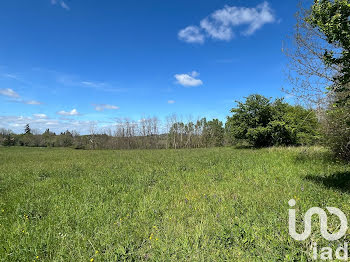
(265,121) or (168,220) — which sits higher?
(265,121)

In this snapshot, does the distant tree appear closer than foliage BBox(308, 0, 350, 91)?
No

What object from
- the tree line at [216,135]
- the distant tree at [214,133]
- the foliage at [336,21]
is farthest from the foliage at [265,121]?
the distant tree at [214,133]

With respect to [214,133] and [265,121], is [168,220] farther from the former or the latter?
[214,133]

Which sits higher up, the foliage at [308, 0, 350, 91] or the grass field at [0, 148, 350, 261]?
the foliage at [308, 0, 350, 91]

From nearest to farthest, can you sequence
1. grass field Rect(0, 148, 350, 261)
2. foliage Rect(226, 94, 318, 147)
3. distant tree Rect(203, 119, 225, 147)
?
grass field Rect(0, 148, 350, 261), foliage Rect(226, 94, 318, 147), distant tree Rect(203, 119, 225, 147)

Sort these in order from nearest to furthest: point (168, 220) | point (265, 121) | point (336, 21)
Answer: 1. point (336, 21)
2. point (168, 220)
3. point (265, 121)

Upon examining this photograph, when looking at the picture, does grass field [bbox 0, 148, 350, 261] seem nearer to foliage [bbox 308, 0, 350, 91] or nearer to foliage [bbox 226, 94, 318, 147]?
foliage [bbox 308, 0, 350, 91]

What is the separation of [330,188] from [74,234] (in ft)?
20.9

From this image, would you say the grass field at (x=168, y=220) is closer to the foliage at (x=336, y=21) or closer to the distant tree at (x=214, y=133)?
the foliage at (x=336, y=21)

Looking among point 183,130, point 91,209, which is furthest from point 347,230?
point 183,130

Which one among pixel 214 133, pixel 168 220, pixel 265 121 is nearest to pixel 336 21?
pixel 168 220

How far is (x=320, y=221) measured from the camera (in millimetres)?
3297

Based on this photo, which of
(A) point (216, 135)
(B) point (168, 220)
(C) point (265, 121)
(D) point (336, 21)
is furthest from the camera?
(A) point (216, 135)

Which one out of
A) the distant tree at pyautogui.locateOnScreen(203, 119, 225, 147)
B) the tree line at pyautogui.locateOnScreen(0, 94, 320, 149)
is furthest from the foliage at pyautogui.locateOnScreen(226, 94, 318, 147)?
the distant tree at pyautogui.locateOnScreen(203, 119, 225, 147)
